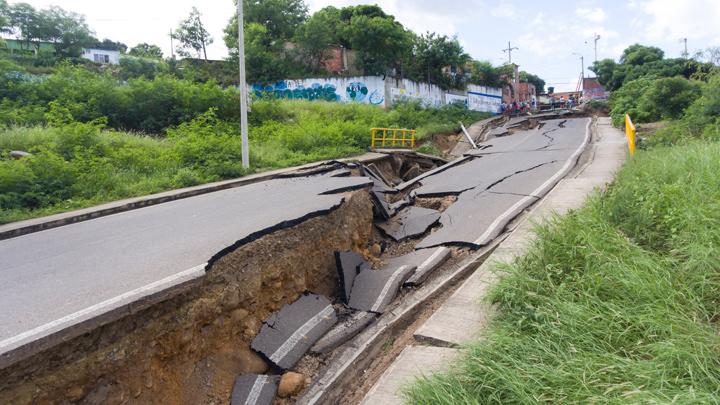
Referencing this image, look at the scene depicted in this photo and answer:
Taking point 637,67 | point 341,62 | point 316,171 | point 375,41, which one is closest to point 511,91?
point 637,67

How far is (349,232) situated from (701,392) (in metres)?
4.77

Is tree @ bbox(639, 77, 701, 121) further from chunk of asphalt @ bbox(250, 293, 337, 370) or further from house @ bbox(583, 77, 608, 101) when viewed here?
house @ bbox(583, 77, 608, 101)

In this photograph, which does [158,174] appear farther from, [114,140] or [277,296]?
[277,296]

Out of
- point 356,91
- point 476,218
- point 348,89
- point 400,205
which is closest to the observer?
point 476,218

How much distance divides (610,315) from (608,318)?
0.11 feet

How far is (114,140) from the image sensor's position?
14.0 metres

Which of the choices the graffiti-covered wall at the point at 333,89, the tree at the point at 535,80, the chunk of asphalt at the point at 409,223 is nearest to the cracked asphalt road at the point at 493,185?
the chunk of asphalt at the point at 409,223

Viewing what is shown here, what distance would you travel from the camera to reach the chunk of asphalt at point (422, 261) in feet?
17.4

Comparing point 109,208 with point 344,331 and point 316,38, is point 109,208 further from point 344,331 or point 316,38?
point 316,38

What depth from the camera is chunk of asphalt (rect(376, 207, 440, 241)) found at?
7254mm

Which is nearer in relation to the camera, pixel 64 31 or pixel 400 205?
pixel 400 205

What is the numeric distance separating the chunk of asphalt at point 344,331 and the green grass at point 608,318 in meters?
1.45

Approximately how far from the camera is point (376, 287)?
17.0 feet

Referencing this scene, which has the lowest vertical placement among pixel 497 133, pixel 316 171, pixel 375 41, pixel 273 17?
pixel 316 171
